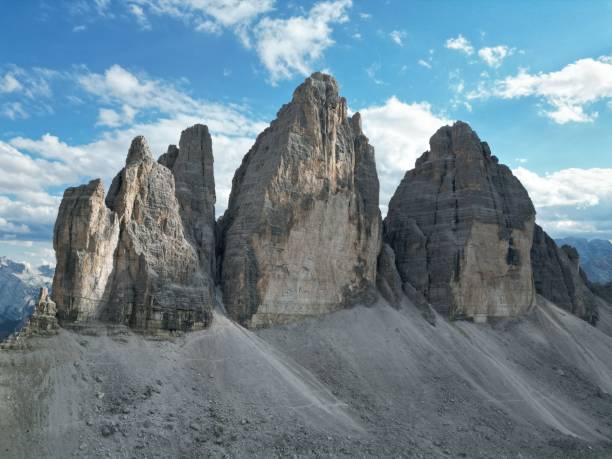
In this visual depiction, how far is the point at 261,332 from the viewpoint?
126 feet

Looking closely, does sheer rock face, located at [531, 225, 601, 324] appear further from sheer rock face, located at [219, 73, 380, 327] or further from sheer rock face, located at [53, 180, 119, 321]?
sheer rock face, located at [53, 180, 119, 321]

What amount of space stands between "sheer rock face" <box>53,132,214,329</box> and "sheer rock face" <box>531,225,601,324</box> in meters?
48.0

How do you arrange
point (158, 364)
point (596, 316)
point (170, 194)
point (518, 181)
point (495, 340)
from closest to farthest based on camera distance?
point (158, 364)
point (170, 194)
point (495, 340)
point (518, 181)
point (596, 316)

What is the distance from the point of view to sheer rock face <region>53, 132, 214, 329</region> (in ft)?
95.8

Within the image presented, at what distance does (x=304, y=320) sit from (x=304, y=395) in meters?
10.0

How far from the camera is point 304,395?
3153cm

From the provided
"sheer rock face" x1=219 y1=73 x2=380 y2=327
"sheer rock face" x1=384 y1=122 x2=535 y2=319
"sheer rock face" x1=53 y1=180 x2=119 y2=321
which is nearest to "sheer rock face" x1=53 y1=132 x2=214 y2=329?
"sheer rock face" x1=53 y1=180 x2=119 y2=321

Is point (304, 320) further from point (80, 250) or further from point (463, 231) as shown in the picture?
point (463, 231)

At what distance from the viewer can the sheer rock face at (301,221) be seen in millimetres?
39656

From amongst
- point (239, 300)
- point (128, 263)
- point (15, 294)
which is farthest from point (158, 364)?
point (15, 294)

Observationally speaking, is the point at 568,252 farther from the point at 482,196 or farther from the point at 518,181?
the point at 482,196

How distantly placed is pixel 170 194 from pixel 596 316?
200 feet

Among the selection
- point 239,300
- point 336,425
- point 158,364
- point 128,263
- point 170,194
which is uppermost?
point 170,194

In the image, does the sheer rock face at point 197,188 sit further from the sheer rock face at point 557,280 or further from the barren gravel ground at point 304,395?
the sheer rock face at point 557,280
